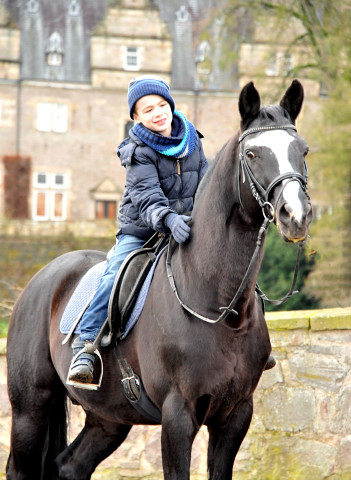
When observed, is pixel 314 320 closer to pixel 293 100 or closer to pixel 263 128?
pixel 293 100

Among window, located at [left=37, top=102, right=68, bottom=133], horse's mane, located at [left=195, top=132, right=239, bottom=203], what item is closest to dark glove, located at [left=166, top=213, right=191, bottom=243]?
horse's mane, located at [left=195, top=132, right=239, bottom=203]

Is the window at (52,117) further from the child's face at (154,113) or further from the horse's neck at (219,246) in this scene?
the horse's neck at (219,246)

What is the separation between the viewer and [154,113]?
471 centimetres

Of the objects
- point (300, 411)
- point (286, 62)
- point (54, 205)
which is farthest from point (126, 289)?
point (54, 205)

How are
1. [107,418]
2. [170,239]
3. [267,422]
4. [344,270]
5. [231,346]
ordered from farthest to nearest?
[344,270], [267,422], [107,418], [170,239], [231,346]

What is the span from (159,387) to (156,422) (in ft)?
1.81

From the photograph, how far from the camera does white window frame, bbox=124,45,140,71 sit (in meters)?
49.6

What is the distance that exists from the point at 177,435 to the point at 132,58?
47240 mm

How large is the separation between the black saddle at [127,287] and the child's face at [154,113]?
62cm

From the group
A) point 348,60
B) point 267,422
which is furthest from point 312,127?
point 267,422

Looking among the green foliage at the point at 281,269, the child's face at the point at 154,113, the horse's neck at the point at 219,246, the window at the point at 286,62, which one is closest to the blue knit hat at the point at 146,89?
→ the child's face at the point at 154,113

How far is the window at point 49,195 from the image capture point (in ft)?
162

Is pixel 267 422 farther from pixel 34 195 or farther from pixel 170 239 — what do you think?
pixel 34 195

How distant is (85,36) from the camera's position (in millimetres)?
49156
